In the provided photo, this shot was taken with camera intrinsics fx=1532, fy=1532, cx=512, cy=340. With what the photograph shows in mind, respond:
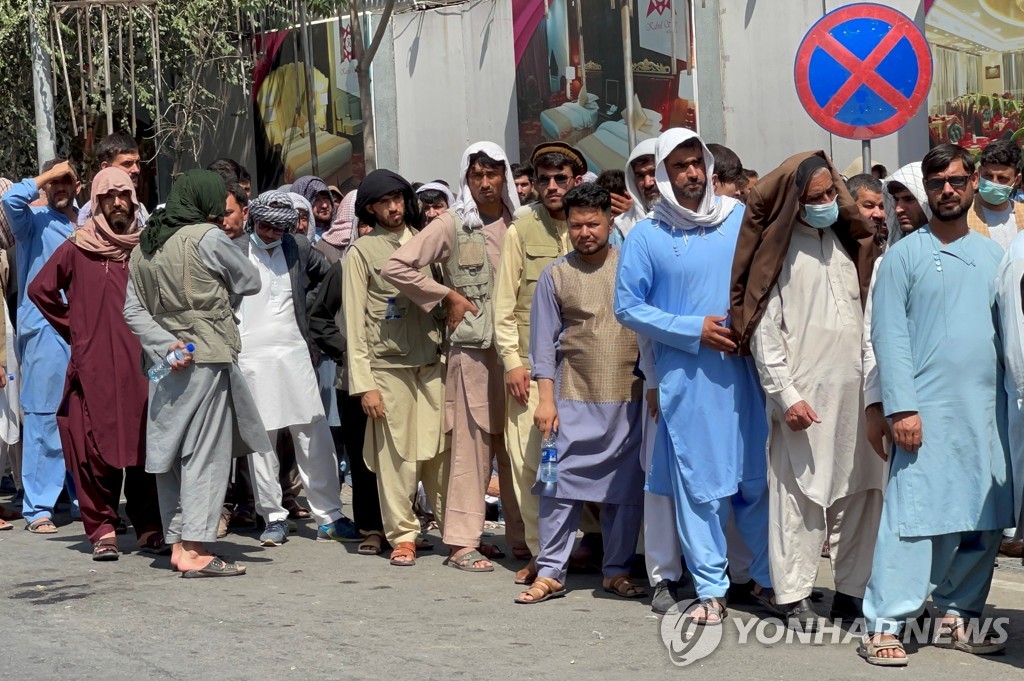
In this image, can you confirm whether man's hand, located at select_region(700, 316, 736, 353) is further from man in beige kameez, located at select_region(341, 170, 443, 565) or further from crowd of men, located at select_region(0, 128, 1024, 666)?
man in beige kameez, located at select_region(341, 170, 443, 565)

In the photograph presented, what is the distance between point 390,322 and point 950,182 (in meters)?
3.09

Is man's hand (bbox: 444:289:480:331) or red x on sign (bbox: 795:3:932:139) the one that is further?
red x on sign (bbox: 795:3:932:139)

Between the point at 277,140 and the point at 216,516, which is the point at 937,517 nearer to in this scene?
the point at 216,516

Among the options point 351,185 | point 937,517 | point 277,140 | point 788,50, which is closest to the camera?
point 937,517

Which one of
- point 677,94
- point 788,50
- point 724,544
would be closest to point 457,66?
point 677,94

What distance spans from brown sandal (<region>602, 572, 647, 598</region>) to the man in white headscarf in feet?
2.65

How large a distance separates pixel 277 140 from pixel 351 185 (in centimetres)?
200

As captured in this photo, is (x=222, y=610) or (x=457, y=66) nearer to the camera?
(x=222, y=610)

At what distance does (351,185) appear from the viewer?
18203 mm

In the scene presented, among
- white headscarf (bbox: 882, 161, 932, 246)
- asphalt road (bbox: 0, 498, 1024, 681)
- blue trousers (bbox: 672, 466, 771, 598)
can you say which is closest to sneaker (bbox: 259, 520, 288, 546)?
asphalt road (bbox: 0, 498, 1024, 681)

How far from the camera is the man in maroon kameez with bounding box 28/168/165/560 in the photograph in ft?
25.0

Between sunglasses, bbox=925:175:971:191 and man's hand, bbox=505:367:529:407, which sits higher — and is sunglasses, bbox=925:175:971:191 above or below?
above

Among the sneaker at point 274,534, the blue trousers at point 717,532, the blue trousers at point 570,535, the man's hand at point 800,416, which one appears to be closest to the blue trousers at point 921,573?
the man's hand at point 800,416

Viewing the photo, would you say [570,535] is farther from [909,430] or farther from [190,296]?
[190,296]
